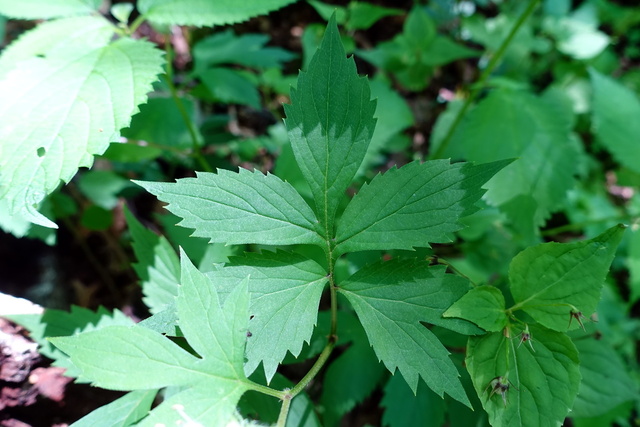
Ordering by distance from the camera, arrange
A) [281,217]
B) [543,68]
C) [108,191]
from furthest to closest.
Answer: [543,68], [108,191], [281,217]

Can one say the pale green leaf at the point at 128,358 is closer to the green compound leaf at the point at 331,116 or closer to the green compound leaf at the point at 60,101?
the green compound leaf at the point at 60,101

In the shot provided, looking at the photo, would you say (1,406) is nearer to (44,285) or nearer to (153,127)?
(44,285)

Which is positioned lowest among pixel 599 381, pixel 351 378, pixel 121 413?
pixel 351 378

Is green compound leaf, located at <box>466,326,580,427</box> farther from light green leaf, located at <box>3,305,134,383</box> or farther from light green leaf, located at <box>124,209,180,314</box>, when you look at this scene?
light green leaf, located at <box>3,305,134,383</box>

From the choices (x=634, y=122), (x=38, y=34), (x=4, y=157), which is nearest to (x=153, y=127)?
(x=38, y=34)

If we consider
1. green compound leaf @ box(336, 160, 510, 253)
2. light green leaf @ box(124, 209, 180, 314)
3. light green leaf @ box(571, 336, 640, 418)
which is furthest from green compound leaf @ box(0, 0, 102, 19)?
light green leaf @ box(571, 336, 640, 418)

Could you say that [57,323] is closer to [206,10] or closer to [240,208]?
[240,208]

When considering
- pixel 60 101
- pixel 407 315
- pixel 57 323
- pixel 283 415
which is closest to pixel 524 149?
pixel 407 315

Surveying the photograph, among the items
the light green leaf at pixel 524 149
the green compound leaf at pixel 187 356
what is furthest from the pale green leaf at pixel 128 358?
the light green leaf at pixel 524 149
